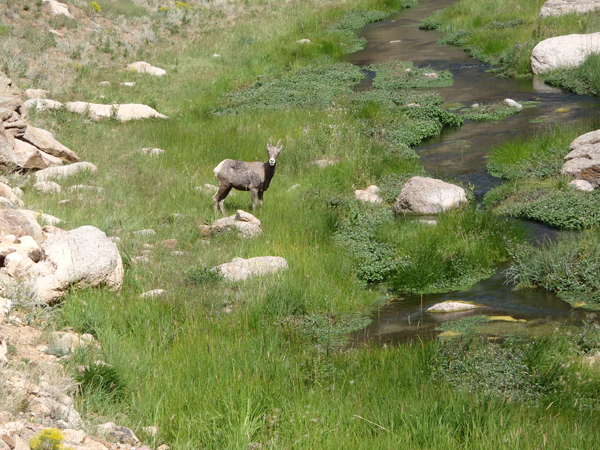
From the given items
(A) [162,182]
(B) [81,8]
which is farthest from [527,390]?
(B) [81,8]

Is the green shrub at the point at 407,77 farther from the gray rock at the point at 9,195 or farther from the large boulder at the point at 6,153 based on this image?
the gray rock at the point at 9,195

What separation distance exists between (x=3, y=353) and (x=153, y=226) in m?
4.76

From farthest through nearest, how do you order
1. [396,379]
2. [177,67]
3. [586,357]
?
[177,67], [586,357], [396,379]

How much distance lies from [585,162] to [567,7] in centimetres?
1340

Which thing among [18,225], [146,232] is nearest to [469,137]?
[146,232]

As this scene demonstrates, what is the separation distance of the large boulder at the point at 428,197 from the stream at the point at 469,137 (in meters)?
1.09

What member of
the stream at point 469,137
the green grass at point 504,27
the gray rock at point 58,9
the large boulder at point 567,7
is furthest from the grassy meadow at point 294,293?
the large boulder at point 567,7

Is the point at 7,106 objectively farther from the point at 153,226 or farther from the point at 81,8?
the point at 81,8

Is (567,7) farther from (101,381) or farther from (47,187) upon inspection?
(101,381)

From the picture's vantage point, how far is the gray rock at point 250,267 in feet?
26.3

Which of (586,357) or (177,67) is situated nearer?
(586,357)

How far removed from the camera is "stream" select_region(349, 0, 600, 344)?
7.34 meters

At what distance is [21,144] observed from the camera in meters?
11.4

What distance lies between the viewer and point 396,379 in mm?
5445
